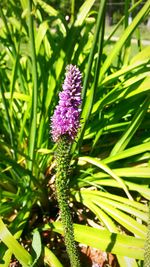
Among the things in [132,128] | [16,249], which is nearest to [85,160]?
[132,128]

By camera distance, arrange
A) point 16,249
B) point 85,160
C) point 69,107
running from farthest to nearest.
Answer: point 85,160 < point 16,249 < point 69,107

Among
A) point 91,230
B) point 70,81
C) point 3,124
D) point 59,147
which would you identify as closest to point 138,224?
point 91,230

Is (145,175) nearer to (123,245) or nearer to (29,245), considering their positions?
(123,245)

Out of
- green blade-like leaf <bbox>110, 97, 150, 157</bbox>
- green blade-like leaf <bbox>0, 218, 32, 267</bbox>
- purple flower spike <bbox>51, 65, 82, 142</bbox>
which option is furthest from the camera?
green blade-like leaf <bbox>110, 97, 150, 157</bbox>

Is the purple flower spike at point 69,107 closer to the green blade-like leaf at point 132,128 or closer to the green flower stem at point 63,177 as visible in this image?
the green flower stem at point 63,177

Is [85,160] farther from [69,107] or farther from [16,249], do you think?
[69,107]

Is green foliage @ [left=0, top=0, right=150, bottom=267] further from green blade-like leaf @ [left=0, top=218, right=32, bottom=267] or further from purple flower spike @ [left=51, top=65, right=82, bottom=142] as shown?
purple flower spike @ [left=51, top=65, right=82, bottom=142]

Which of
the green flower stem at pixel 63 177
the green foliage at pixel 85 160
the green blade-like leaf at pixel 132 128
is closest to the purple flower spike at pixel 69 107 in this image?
the green flower stem at pixel 63 177

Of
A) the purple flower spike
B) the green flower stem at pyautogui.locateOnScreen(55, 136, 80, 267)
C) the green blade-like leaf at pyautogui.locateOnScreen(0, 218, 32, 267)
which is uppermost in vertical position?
the purple flower spike

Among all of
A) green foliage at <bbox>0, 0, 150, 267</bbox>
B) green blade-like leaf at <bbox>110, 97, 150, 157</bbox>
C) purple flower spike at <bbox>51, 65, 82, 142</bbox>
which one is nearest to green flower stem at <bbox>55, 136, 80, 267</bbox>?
purple flower spike at <bbox>51, 65, 82, 142</bbox>
